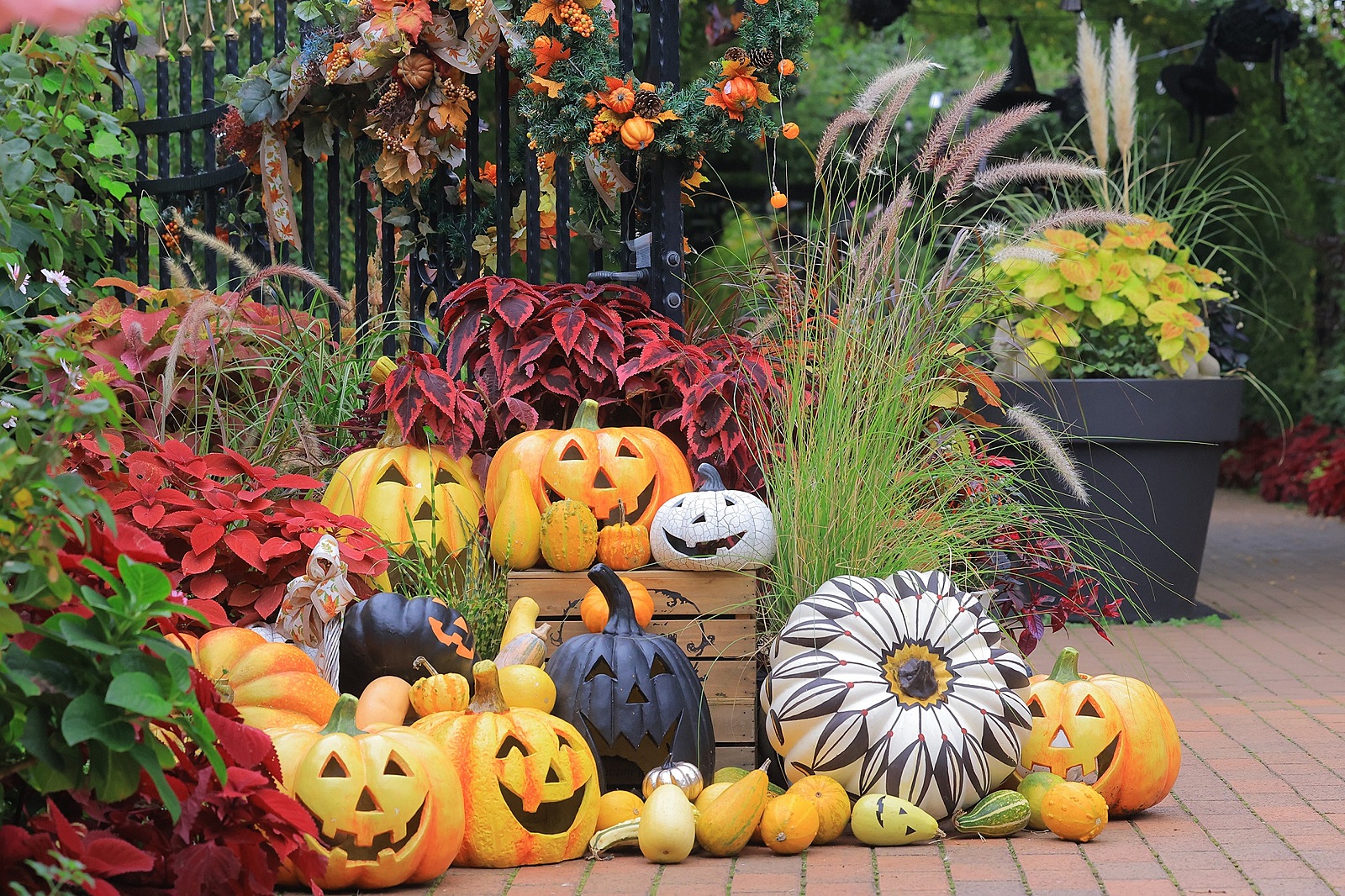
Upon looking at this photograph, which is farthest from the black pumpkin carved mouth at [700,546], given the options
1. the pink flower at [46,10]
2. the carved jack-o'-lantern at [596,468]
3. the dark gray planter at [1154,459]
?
the dark gray planter at [1154,459]

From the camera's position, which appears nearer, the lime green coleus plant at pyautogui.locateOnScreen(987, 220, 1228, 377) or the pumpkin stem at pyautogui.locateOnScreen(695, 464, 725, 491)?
the pumpkin stem at pyautogui.locateOnScreen(695, 464, 725, 491)

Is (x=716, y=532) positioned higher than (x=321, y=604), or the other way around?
(x=716, y=532)

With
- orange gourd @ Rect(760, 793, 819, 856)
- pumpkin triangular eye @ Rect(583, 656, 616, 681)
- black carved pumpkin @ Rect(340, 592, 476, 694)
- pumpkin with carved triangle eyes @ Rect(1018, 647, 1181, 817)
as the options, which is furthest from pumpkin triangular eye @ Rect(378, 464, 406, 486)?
pumpkin with carved triangle eyes @ Rect(1018, 647, 1181, 817)

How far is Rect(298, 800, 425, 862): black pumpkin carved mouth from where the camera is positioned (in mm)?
2422

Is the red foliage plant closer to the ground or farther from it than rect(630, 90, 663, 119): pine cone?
closer to the ground

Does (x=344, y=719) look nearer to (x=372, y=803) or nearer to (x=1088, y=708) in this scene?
(x=372, y=803)

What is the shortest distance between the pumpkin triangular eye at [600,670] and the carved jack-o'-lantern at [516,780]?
0.20m

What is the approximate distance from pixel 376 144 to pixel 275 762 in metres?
2.65

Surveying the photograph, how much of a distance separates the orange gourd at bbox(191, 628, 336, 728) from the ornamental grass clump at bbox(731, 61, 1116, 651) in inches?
42.8

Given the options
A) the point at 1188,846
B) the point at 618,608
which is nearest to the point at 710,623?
the point at 618,608

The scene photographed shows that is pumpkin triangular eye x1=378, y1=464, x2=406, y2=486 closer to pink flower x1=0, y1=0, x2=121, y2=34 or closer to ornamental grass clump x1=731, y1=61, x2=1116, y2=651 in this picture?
ornamental grass clump x1=731, y1=61, x2=1116, y2=651

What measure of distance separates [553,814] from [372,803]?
40 cm

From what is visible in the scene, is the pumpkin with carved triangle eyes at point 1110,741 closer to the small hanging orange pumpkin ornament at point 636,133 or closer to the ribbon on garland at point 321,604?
the ribbon on garland at point 321,604

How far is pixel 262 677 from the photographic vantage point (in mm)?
2686
